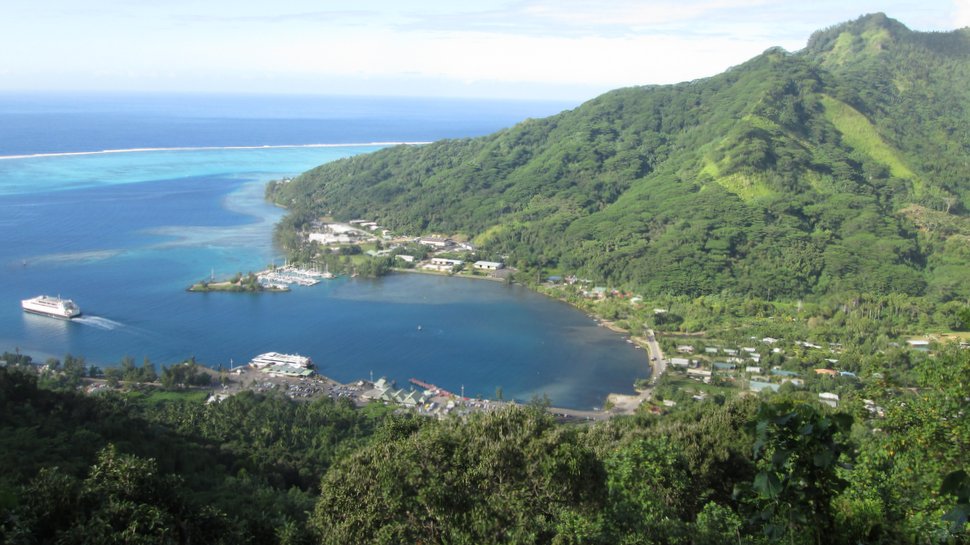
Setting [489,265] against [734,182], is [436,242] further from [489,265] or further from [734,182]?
[734,182]

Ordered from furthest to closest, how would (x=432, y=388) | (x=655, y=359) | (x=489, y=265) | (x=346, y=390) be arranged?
(x=489, y=265), (x=655, y=359), (x=432, y=388), (x=346, y=390)

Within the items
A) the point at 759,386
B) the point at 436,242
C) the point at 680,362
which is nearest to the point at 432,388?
the point at 680,362

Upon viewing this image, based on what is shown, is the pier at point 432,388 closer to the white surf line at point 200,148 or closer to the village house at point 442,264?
the village house at point 442,264

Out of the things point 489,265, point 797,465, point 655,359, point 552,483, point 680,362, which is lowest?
point 655,359

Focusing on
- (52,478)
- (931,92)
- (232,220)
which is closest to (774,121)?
(931,92)

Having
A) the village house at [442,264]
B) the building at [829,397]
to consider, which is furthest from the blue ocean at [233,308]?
the building at [829,397]

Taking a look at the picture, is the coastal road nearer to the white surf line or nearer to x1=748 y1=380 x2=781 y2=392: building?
x1=748 y1=380 x2=781 y2=392: building
